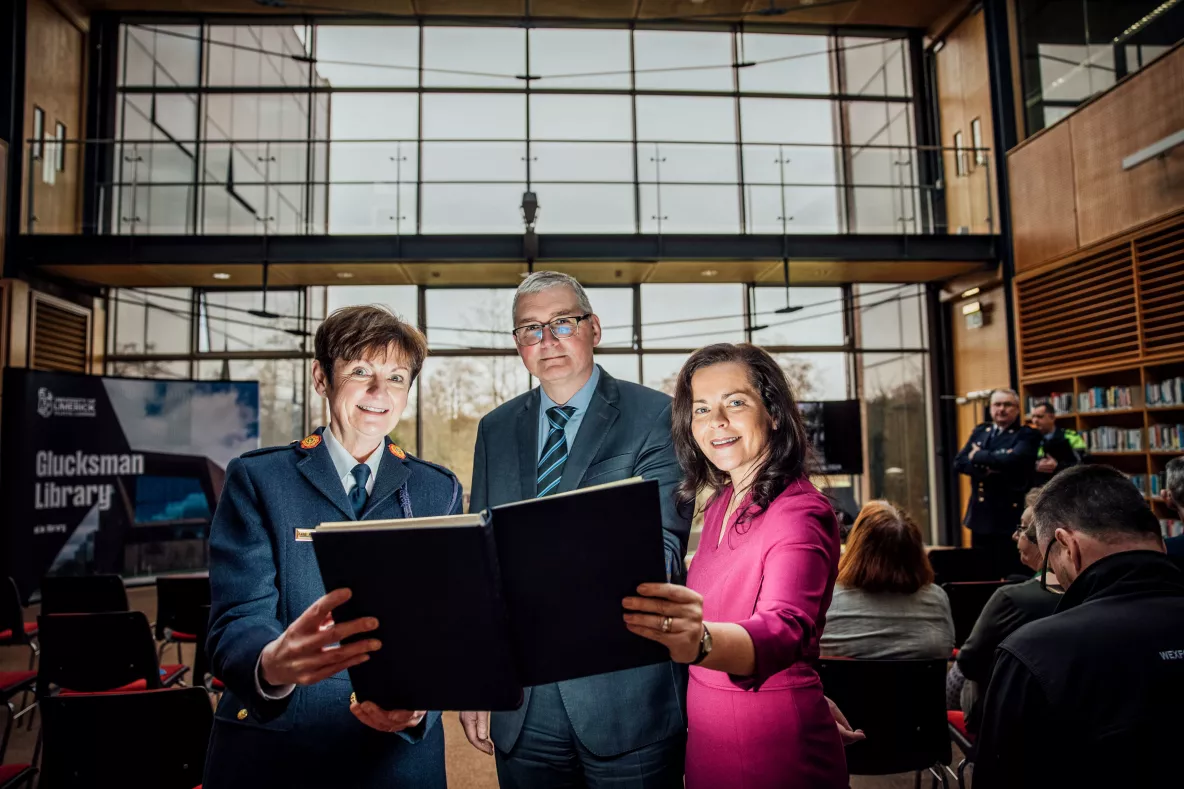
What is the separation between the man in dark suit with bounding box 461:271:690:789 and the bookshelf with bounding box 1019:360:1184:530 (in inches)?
255

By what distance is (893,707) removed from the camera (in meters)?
2.57

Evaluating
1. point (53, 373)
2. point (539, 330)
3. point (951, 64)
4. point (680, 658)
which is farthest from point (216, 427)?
point (951, 64)

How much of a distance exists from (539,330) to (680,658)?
107 centimetres

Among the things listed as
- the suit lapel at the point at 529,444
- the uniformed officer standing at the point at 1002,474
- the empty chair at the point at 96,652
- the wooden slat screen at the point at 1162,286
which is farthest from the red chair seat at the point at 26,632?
the wooden slat screen at the point at 1162,286

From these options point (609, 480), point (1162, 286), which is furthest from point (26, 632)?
point (1162, 286)

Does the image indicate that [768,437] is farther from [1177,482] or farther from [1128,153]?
[1128,153]

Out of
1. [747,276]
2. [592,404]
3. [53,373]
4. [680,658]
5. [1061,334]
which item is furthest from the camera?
[747,276]

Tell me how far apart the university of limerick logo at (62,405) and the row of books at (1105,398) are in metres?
10.4

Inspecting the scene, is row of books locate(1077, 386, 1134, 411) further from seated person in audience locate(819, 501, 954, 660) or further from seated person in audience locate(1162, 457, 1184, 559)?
seated person in audience locate(819, 501, 954, 660)

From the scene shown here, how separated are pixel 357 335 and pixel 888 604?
7.66 ft

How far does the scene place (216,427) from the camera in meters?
8.02

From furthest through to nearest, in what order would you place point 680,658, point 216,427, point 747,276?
point 747,276 < point 216,427 < point 680,658

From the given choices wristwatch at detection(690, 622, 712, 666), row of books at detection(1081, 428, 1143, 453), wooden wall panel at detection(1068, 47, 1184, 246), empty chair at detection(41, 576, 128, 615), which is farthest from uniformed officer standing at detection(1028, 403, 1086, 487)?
empty chair at detection(41, 576, 128, 615)

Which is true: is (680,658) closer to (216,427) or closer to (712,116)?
(216,427)
